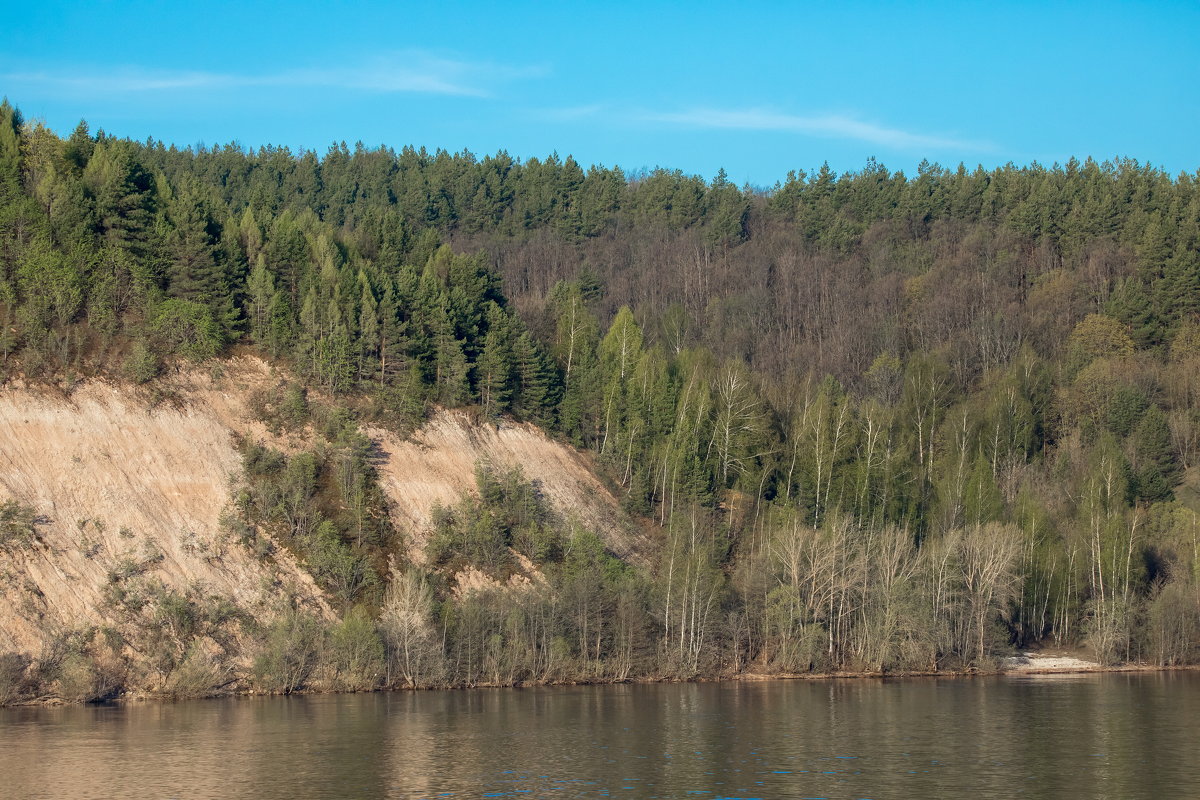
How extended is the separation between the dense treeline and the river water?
27.9 ft

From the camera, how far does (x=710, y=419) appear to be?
309 feet

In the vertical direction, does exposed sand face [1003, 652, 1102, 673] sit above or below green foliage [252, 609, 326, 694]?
below

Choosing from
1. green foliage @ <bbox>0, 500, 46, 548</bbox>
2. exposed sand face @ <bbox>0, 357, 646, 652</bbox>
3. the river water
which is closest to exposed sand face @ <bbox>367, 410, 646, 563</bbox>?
exposed sand face @ <bbox>0, 357, 646, 652</bbox>

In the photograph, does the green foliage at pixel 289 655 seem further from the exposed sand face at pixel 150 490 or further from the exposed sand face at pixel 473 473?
the exposed sand face at pixel 473 473

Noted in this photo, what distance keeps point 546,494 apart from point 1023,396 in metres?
44.0

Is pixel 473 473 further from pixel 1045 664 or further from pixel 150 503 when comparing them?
pixel 1045 664

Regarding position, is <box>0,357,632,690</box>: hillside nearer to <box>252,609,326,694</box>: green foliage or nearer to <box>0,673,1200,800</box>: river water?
<box>252,609,326,694</box>: green foliage

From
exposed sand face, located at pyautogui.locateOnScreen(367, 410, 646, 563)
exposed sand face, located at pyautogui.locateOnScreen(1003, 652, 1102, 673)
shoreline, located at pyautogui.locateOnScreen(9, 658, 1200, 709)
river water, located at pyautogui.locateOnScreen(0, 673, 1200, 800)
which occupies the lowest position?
river water, located at pyautogui.locateOnScreen(0, 673, 1200, 800)

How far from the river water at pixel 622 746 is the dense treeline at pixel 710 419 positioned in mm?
8512

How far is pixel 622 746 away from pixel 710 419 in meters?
48.8

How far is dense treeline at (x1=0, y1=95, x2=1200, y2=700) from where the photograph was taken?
73.4 meters

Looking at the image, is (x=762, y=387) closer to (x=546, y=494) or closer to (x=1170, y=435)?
(x=546, y=494)

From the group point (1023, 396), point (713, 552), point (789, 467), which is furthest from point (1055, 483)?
point (713, 552)

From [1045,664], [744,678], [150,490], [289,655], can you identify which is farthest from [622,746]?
[1045,664]
